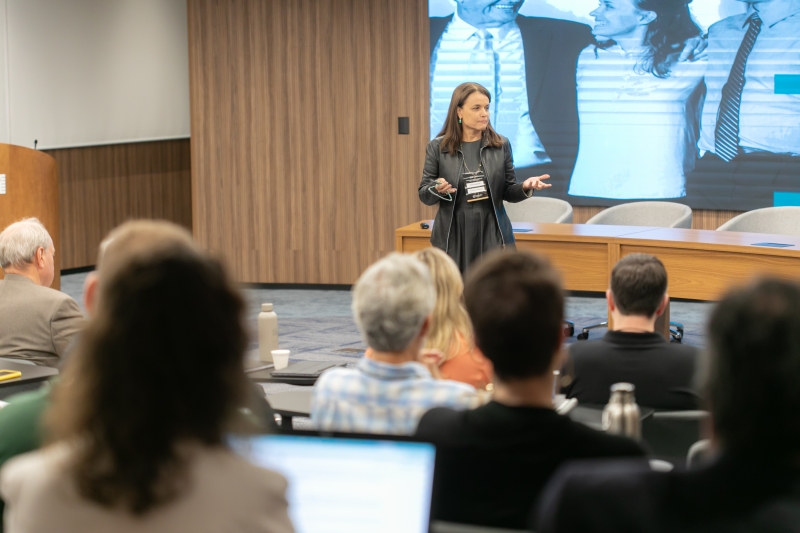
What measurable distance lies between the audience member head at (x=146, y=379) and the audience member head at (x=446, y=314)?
5.05 feet

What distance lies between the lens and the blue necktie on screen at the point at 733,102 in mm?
7215

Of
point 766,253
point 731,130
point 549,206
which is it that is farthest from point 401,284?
point 731,130

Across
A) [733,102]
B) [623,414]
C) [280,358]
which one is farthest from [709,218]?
[623,414]

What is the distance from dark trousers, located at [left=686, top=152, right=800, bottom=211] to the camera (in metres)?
7.25

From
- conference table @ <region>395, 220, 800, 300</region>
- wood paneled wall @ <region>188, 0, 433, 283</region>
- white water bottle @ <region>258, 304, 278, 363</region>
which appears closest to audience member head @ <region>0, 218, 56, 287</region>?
white water bottle @ <region>258, 304, 278, 363</region>

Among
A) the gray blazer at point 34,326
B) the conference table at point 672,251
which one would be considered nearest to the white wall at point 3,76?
the conference table at point 672,251

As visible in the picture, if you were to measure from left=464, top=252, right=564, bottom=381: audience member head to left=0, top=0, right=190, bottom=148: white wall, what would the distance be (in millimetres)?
7222

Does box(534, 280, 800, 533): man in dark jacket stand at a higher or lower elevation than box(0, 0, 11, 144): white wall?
lower

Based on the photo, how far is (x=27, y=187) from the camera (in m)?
6.20

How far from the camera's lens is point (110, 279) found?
1.14 metres

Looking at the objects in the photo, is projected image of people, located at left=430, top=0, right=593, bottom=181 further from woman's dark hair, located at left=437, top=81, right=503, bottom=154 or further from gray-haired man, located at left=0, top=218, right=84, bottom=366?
gray-haired man, located at left=0, top=218, right=84, bottom=366

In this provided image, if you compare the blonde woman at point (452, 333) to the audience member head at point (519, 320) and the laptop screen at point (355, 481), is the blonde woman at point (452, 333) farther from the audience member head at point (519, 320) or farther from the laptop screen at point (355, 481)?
the laptop screen at point (355, 481)

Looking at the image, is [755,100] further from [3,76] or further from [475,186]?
[3,76]

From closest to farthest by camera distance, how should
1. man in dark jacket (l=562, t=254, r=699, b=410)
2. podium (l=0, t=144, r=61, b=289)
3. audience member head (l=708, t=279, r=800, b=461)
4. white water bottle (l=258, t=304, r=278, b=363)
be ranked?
audience member head (l=708, t=279, r=800, b=461) → man in dark jacket (l=562, t=254, r=699, b=410) → white water bottle (l=258, t=304, r=278, b=363) → podium (l=0, t=144, r=61, b=289)
